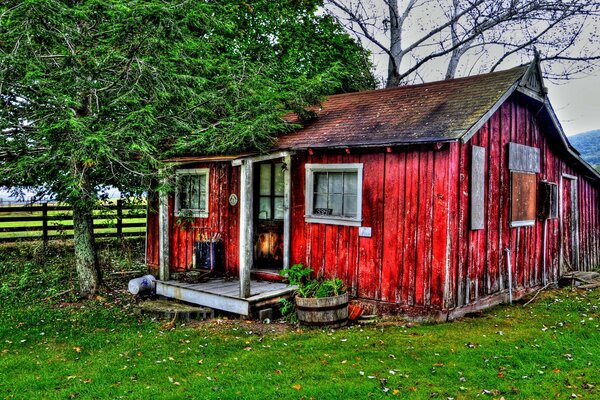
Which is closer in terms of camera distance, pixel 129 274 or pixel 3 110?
pixel 3 110

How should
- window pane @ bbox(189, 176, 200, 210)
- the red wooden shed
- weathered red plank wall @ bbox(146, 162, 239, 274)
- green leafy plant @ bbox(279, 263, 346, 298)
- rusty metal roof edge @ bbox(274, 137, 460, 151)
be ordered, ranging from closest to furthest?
rusty metal roof edge @ bbox(274, 137, 460, 151) < the red wooden shed < green leafy plant @ bbox(279, 263, 346, 298) < weathered red plank wall @ bbox(146, 162, 239, 274) < window pane @ bbox(189, 176, 200, 210)

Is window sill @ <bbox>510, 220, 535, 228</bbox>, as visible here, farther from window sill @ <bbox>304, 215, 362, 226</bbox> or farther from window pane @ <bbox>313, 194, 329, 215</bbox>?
window pane @ <bbox>313, 194, 329, 215</bbox>

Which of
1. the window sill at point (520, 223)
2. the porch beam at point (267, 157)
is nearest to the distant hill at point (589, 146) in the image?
the window sill at point (520, 223)

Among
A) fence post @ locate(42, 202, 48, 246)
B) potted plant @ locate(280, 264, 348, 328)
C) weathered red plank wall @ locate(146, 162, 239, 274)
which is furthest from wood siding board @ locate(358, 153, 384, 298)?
fence post @ locate(42, 202, 48, 246)

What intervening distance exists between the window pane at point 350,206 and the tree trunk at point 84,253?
5.67m

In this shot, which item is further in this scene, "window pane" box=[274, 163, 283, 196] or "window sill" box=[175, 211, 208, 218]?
"window sill" box=[175, 211, 208, 218]

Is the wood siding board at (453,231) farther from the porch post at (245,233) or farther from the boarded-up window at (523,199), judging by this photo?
the porch post at (245,233)

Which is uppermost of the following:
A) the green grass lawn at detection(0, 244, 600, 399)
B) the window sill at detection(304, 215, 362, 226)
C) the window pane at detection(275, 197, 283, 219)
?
the window pane at detection(275, 197, 283, 219)

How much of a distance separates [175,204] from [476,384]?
8126mm

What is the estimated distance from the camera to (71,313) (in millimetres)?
8758

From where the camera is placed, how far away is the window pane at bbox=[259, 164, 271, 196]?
9.89 metres

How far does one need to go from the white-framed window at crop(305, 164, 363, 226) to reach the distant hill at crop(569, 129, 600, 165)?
5283 centimetres

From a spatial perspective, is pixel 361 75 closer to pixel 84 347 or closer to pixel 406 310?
pixel 406 310

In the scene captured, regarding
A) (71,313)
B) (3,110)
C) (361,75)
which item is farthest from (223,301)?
(361,75)
